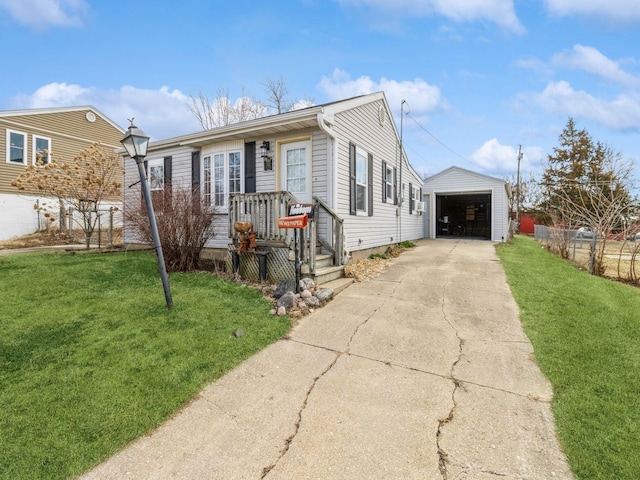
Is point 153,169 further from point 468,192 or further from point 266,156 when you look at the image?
point 468,192

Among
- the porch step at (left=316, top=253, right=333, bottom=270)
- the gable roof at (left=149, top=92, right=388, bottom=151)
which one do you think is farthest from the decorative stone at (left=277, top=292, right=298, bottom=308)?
the gable roof at (left=149, top=92, right=388, bottom=151)

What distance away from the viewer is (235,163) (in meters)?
8.43

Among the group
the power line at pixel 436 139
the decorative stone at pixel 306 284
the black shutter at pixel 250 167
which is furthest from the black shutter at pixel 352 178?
the power line at pixel 436 139

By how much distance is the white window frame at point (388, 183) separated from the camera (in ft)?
34.4

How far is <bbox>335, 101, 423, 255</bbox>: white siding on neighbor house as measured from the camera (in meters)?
7.55

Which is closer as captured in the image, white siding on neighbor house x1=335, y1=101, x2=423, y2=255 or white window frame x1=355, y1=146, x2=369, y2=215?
white siding on neighbor house x1=335, y1=101, x2=423, y2=255

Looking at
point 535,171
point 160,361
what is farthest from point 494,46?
point 535,171

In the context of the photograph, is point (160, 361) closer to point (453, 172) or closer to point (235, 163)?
point (235, 163)

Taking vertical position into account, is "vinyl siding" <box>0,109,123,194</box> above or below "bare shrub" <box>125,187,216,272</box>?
above

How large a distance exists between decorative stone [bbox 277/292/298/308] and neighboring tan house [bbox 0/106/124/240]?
41.4 feet

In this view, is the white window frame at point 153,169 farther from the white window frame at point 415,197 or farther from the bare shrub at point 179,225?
the white window frame at point 415,197

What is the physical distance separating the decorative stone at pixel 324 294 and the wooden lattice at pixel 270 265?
0.91m

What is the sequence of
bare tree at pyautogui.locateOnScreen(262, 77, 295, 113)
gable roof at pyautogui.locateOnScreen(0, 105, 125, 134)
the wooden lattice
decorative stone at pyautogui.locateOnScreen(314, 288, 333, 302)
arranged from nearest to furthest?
decorative stone at pyautogui.locateOnScreen(314, 288, 333, 302) < the wooden lattice < gable roof at pyautogui.locateOnScreen(0, 105, 125, 134) < bare tree at pyautogui.locateOnScreen(262, 77, 295, 113)

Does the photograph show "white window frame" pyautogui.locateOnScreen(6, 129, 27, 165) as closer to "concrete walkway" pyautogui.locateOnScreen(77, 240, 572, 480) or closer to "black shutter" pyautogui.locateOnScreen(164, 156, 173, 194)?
"black shutter" pyautogui.locateOnScreen(164, 156, 173, 194)
